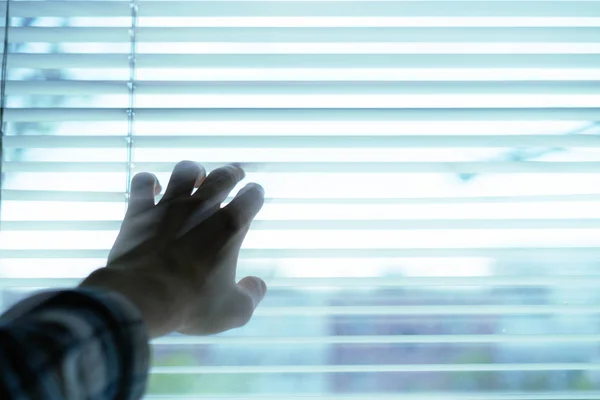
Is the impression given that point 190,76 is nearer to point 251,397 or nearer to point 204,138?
point 204,138

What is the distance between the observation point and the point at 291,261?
35.1 inches

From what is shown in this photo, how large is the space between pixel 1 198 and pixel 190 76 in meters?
0.39

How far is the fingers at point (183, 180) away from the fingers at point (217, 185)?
0.02 metres

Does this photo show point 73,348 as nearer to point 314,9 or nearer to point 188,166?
point 188,166

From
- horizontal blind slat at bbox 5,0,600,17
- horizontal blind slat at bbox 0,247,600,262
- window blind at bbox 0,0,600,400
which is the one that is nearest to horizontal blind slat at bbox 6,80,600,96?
window blind at bbox 0,0,600,400

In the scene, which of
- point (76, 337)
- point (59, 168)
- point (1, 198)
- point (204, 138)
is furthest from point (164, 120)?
point (76, 337)

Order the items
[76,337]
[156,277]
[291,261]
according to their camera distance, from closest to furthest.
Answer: [76,337] → [156,277] → [291,261]

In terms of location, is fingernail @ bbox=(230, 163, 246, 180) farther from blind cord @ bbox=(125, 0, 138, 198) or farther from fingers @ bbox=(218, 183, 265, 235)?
blind cord @ bbox=(125, 0, 138, 198)

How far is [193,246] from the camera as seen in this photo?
818mm

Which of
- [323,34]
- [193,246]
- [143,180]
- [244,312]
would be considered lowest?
[244,312]

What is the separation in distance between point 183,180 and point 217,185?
59 mm

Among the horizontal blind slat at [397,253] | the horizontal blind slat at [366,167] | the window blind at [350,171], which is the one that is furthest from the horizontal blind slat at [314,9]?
the horizontal blind slat at [397,253]

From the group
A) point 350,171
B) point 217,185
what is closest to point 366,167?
point 350,171

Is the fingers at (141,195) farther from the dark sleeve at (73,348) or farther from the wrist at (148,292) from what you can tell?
the dark sleeve at (73,348)
